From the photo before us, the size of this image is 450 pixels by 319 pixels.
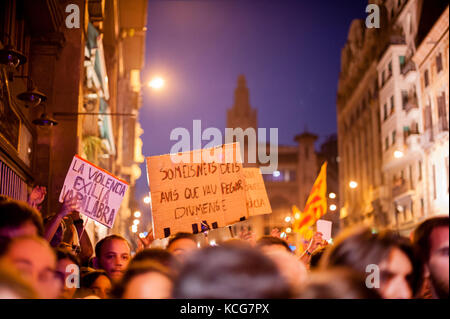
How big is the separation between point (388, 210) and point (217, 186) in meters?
42.0

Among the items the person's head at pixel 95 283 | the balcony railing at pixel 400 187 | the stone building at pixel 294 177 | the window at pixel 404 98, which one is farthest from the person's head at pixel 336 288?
the stone building at pixel 294 177

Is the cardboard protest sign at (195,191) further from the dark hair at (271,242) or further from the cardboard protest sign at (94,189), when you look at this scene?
the dark hair at (271,242)

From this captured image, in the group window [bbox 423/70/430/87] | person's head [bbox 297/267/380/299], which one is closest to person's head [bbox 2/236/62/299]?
person's head [bbox 297/267/380/299]

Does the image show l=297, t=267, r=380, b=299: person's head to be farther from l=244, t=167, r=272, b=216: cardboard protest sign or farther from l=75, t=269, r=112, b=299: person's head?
l=244, t=167, r=272, b=216: cardboard protest sign

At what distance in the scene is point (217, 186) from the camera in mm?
7828

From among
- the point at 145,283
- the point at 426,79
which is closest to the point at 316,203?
the point at 145,283

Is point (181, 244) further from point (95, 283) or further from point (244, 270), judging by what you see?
point (244, 270)

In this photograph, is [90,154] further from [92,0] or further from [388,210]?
[388,210]

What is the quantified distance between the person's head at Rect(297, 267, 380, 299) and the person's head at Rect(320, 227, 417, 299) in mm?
367

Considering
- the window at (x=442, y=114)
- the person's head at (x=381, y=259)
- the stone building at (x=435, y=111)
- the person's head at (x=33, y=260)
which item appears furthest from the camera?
the window at (x=442, y=114)

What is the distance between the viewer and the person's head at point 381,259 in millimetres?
2545

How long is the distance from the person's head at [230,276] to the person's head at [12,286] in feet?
1.92
